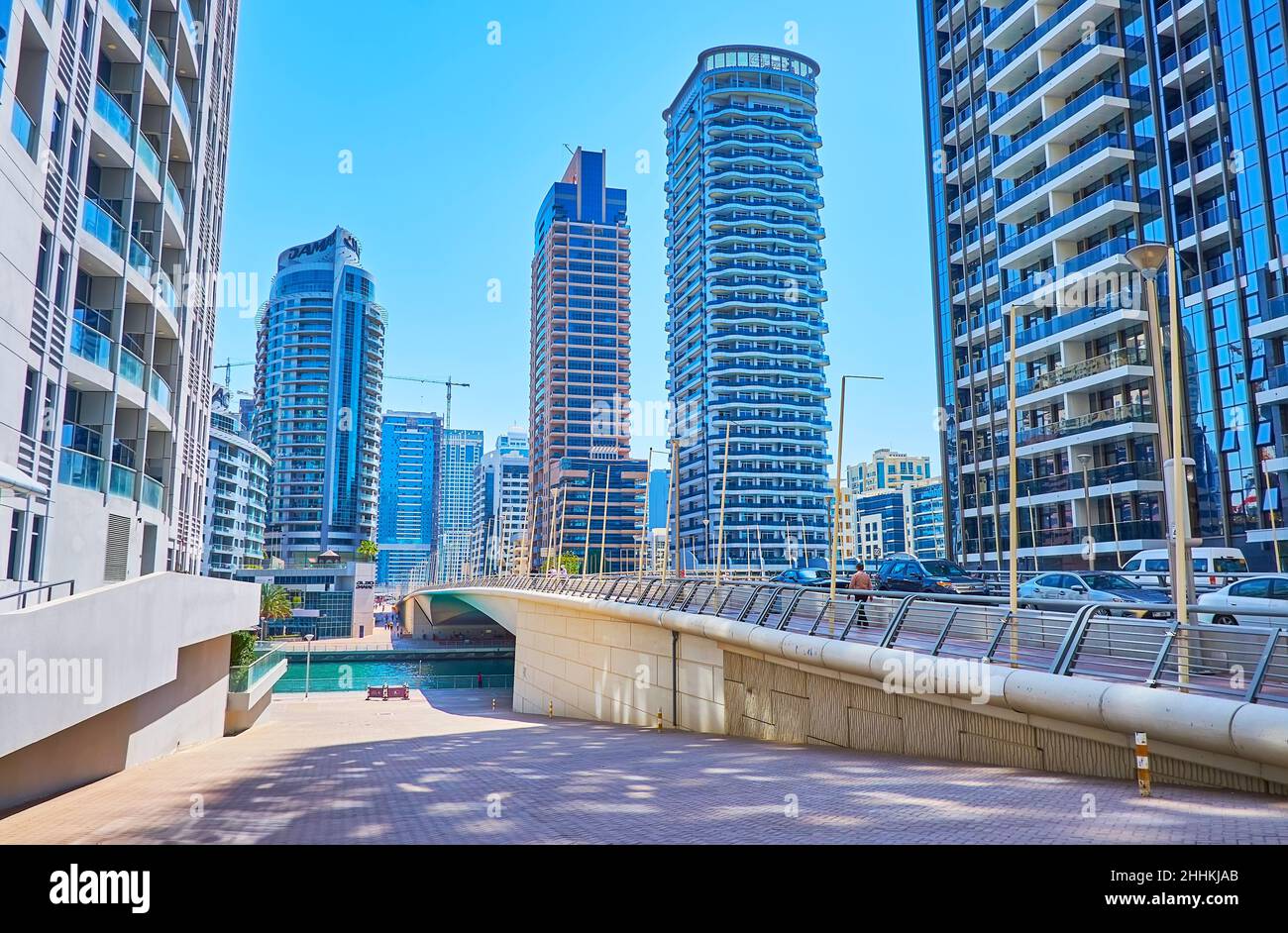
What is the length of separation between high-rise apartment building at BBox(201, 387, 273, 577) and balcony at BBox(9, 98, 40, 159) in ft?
280

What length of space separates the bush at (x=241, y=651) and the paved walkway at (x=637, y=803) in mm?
13020

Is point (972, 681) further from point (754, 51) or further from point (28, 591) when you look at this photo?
point (754, 51)

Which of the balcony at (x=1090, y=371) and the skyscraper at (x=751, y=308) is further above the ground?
the skyscraper at (x=751, y=308)

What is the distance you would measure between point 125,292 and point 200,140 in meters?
9.35

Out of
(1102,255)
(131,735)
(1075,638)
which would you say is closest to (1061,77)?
(1102,255)

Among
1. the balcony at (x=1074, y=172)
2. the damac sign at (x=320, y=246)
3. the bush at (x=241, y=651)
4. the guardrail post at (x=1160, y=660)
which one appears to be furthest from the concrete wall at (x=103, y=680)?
the damac sign at (x=320, y=246)

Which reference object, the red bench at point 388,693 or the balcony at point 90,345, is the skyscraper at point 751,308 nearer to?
the red bench at point 388,693

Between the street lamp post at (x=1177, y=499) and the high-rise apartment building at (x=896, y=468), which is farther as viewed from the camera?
the high-rise apartment building at (x=896, y=468)

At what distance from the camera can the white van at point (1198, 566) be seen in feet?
85.4

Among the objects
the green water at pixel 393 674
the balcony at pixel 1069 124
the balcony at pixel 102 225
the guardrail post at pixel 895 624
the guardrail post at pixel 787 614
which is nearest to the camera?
the guardrail post at pixel 895 624

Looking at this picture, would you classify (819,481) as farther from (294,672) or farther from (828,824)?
(828,824)

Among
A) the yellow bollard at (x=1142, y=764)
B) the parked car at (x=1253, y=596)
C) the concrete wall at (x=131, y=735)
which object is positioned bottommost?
the concrete wall at (x=131, y=735)

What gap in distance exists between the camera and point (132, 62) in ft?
76.5
